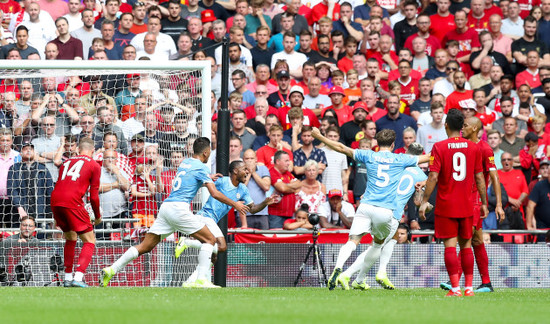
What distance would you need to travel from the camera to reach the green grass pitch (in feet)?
27.5

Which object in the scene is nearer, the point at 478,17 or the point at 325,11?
the point at 325,11

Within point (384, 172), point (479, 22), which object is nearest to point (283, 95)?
point (479, 22)

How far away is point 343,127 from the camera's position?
18.9m

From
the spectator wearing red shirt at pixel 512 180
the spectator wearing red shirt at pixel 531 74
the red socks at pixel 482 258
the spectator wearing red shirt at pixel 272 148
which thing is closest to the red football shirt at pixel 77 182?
the spectator wearing red shirt at pixel 272 148

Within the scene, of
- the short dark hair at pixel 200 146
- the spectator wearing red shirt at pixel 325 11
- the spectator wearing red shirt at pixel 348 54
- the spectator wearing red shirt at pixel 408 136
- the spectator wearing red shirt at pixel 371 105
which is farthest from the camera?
the spectator wearing red shirt at pixel 325 11

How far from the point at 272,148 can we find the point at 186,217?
4897mm

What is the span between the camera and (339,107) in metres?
19.6

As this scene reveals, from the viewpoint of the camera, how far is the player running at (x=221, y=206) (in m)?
14.3

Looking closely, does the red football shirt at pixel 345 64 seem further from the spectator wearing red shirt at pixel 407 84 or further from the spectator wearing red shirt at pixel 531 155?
the spectator wearing red shirt at pixel 531 155

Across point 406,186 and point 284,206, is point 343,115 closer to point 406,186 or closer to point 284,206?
point 284,206

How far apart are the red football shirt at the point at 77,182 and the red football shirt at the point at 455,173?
4.91 metres

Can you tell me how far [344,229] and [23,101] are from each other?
5.95m

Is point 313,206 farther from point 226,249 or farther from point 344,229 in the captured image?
Answer: point 226,249

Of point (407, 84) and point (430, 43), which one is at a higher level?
point (430, 43)
